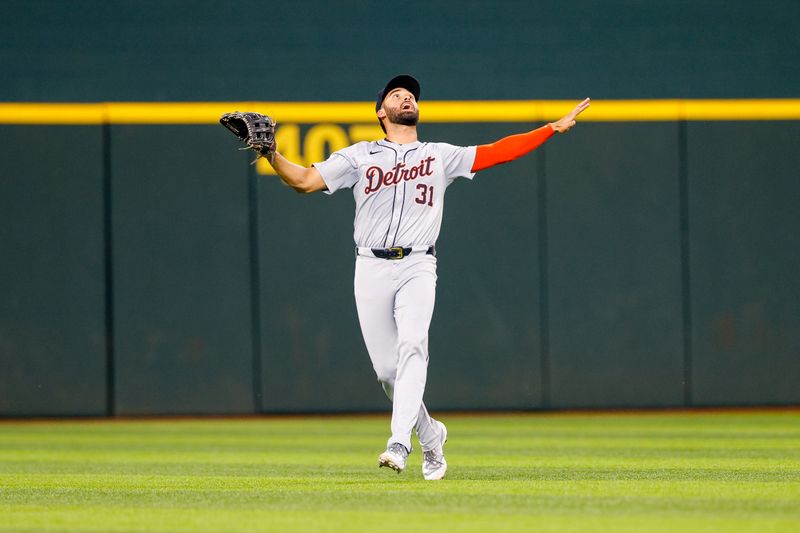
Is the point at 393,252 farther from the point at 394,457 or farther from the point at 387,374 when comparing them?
the point at 394,457

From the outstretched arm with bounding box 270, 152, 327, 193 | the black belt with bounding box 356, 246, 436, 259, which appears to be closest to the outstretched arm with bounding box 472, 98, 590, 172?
the black belt with bounding box 356, 246, 436, 259

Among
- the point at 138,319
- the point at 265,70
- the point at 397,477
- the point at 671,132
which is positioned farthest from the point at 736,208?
the point at 397,477

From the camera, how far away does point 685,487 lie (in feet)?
19.4

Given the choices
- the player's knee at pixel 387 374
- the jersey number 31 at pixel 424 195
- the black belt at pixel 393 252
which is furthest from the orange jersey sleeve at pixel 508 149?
the player's knee at pixel 387 374

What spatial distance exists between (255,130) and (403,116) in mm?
718

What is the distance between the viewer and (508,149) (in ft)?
21.3

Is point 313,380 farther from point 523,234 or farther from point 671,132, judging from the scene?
point 671,132

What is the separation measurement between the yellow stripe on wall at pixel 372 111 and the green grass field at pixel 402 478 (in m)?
2.55

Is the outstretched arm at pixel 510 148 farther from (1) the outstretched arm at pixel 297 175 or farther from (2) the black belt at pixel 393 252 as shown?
(1) the outstretched arm at pixel 297 175

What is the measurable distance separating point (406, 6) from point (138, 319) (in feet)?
11.9

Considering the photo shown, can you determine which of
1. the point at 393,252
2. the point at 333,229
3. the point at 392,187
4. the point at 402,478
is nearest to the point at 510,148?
the point at 392,187

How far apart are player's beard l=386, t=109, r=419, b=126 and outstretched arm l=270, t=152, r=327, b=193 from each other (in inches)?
17.3

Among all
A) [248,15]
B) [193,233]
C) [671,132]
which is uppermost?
[248,15]

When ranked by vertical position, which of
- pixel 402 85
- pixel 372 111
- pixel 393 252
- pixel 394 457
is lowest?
pixel 394 457
